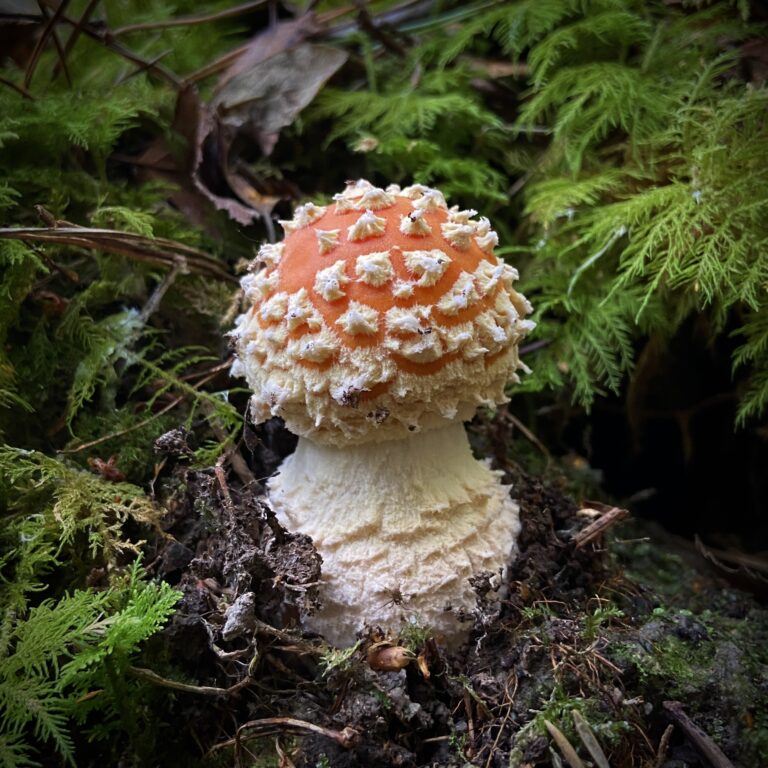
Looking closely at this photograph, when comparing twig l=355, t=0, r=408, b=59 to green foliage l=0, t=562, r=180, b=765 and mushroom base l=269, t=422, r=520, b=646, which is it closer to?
mushroom base l=269, t=422, r=520, b=646

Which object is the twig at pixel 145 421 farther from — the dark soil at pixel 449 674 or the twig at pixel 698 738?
the twig at pixel 698 738

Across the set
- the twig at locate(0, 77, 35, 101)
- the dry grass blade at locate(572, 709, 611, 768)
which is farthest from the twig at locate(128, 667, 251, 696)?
the twig at locate(0, 77, 35, 101)

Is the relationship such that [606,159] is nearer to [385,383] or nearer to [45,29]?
[385,383]

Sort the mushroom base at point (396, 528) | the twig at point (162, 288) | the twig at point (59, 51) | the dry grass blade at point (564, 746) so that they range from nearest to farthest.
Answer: the dry grass blade at point (564, 746) → the mushroom base at point (396, 528) → the twig at point (162, 288) → the twig at point (59, 51)

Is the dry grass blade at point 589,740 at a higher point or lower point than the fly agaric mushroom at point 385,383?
lower

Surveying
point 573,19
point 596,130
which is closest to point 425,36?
point 573,19

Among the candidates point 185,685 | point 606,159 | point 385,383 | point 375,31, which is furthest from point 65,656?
point 375,31

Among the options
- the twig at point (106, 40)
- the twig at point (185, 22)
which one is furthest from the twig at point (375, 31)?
the twig at point (106, 40)

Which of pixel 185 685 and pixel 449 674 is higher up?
pixel 185 685
